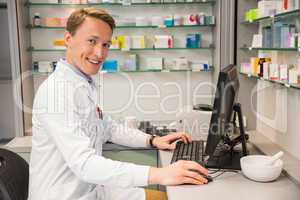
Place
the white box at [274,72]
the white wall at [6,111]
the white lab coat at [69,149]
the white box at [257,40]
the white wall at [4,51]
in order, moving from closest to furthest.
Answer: the white lab coat at [69,149], the white box at [274,72], the white box at [257,40], the white wall at [4,51], the white wall at [6,111]

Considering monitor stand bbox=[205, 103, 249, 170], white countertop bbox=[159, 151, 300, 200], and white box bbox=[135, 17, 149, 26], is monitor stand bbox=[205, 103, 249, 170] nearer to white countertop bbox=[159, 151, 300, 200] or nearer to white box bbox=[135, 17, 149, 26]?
white countertop bbox=[159, 151, 300, 200]

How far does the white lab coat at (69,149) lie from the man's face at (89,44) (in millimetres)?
51

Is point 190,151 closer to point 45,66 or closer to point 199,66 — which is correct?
point 199,66

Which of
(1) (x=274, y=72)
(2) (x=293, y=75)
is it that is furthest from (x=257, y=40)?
(2) (x=293, y=75)

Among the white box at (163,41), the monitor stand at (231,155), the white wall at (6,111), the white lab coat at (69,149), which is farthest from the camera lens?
the white wall at (6,111)

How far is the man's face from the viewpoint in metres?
1.41

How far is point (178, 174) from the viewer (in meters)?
1.33

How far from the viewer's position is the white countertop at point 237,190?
1.30 m

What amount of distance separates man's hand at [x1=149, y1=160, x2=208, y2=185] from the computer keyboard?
273 mm

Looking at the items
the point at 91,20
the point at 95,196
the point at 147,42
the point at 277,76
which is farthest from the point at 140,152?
the point at 147,42

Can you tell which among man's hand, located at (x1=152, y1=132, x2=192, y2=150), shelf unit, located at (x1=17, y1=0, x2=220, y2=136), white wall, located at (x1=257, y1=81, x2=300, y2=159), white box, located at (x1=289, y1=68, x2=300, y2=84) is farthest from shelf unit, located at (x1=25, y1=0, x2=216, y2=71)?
man's hand, located at (x1=152, y1=132, x2=192, y2=150)

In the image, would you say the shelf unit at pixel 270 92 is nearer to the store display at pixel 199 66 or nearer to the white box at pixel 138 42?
the store display at pixel 199 66

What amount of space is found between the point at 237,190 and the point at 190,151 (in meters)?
0.48

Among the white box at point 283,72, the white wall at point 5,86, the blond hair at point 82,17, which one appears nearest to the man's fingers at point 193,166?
the blond hair at point 82,17
